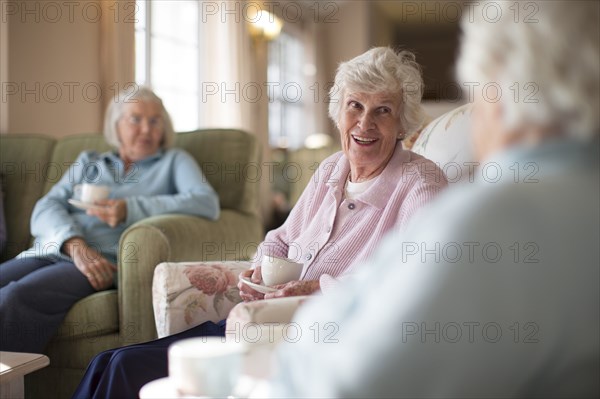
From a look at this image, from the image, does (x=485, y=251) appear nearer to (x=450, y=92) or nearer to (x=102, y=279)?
(x=102, y=279)

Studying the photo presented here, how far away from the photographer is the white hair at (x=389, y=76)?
1.81m

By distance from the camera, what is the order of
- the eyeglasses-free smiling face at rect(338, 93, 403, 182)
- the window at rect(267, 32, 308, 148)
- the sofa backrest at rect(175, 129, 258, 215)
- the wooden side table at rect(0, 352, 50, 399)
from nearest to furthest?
the wooden side table at rect(0, 352, 50, 399) → the eyeglasses-free smiling face at rect(338, 93, 403, 182) → the sofa backrest at rect(175, 129, 258, 215) → the window at rect(267, 32, 308, 148)

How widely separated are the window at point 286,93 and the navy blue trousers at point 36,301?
479cm

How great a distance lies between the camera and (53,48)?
12.3 feet

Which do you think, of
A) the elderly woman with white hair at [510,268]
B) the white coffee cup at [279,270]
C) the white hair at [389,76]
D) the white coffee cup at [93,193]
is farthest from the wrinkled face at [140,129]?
the elderly woman with white hair at [510,268]

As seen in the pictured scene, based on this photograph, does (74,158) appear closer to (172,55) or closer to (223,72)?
(172,55)

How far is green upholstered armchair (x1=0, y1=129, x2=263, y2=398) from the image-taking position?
2.28 metres

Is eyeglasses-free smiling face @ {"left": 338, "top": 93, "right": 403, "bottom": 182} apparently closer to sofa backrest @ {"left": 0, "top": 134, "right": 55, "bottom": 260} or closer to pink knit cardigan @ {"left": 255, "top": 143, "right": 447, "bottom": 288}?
pink knit cardigan @ {"left": 255, "top": 143, "right": 447, "bottom": 288}

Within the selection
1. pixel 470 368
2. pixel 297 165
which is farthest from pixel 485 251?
pixel 297 165

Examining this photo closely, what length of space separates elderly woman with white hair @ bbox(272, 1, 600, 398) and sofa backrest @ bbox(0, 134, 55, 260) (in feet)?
7.76

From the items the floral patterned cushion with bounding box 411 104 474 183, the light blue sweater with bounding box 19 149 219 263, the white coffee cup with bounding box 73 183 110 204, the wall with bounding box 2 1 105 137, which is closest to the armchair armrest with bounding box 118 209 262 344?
the light blue sweater with bounding box 19 149 219 263

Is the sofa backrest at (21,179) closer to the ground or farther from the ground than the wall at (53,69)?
closer to the ground

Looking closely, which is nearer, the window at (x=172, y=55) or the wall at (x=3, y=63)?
the wall at (x=3, y=63)

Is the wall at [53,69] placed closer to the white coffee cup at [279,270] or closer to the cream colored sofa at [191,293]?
the cream colored sofa at [191,293]
